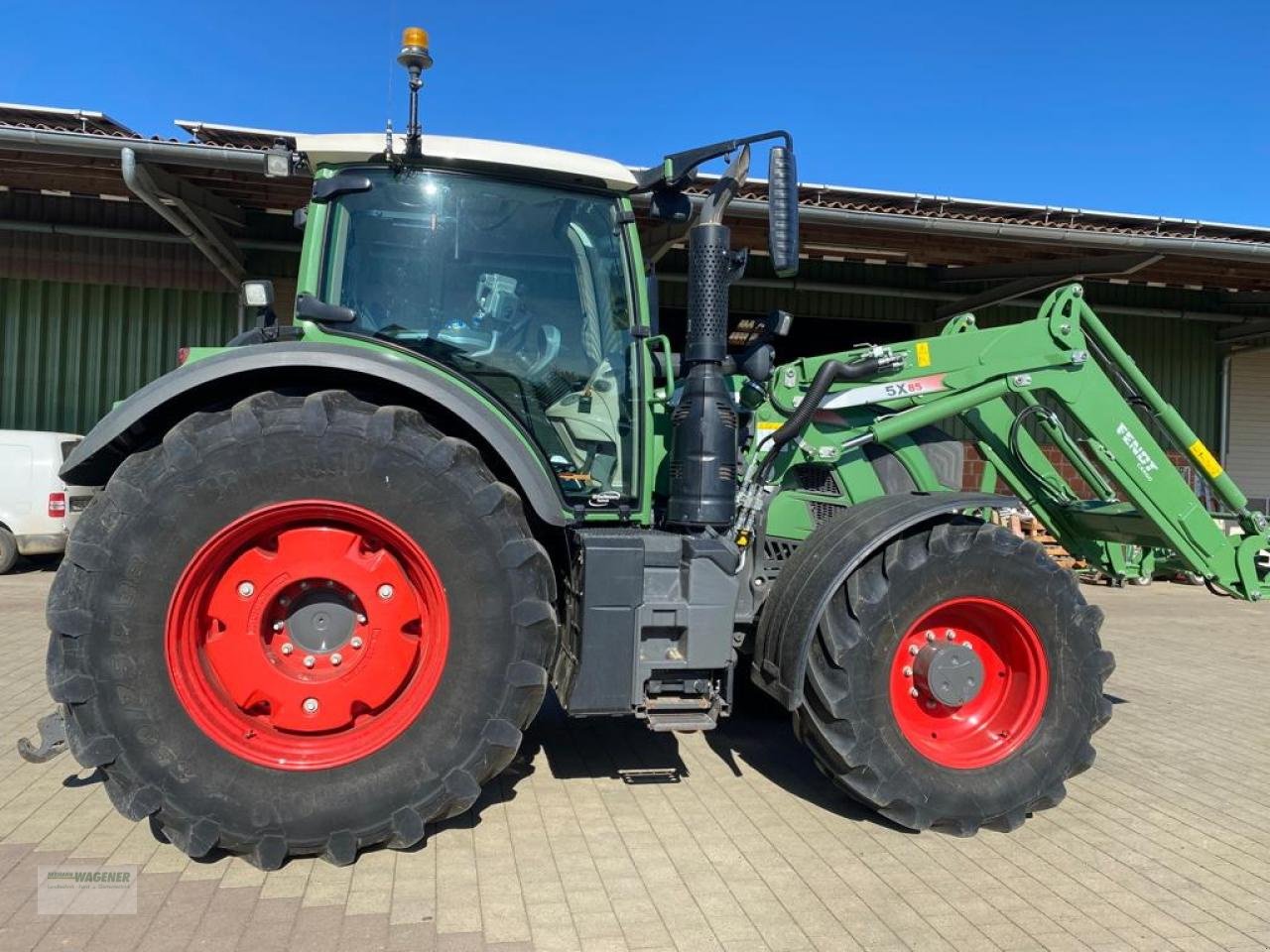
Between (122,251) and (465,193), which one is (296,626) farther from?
(122,251)

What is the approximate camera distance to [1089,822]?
3.55 metres

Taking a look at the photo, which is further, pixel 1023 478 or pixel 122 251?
pixel 122 251

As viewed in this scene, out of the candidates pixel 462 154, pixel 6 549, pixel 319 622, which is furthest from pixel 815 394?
pixel 6 549

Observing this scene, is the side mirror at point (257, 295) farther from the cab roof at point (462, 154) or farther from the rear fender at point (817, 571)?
the rear fender at point (817, 571)

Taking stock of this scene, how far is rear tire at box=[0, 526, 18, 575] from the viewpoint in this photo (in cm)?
955

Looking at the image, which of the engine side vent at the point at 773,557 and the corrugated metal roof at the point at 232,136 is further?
the corrugated metal roof at the point at 232,136

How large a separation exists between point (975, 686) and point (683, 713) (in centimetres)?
117

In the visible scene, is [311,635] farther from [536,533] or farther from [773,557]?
[773,557]

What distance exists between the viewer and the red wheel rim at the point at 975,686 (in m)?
3.44

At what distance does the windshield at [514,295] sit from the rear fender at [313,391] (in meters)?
0.26

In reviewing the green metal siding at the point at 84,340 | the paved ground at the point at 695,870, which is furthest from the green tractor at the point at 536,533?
the green metal siding at the point at 84,340

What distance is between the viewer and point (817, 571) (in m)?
3.29

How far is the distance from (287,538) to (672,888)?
1.71 m

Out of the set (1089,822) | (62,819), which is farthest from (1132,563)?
(62,819)
